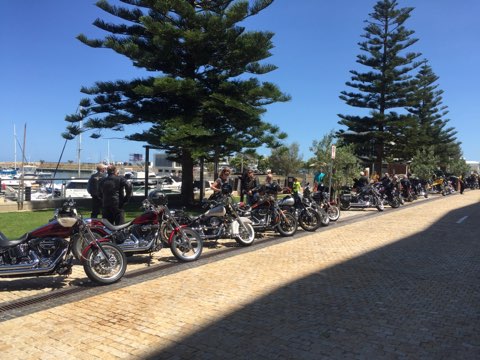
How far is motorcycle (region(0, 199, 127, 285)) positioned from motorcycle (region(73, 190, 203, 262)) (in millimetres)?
603

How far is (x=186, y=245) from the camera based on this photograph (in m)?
7.48

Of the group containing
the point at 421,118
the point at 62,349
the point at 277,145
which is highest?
the point at 421,118

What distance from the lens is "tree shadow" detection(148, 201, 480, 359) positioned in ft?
12.7

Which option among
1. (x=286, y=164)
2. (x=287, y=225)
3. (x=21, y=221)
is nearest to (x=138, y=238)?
(x=287, y=225)

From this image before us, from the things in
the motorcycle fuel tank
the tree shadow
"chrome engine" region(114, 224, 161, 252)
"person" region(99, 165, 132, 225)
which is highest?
"person" region(99, 165, 132, 225)

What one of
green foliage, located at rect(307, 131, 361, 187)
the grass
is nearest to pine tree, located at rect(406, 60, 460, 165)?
green foliage, located at rect(307, 131, 361, 187)

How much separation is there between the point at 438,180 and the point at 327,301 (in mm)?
30222

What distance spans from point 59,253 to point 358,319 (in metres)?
3.68

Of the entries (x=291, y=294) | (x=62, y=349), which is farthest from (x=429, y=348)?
(x=62, y=349)

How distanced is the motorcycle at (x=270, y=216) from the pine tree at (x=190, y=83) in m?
4.35

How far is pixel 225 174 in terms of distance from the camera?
32.3ft

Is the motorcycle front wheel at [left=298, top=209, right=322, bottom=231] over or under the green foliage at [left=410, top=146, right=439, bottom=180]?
under

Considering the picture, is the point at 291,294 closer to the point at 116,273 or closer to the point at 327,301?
the point at 327,301

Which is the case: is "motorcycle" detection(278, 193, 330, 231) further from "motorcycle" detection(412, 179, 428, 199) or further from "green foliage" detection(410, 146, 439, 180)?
"green foliage" detection(410, 146, 439, 180)
